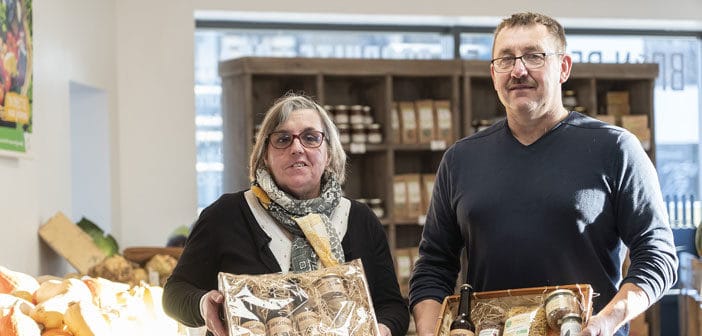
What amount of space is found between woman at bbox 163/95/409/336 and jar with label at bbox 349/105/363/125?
4.01 metres

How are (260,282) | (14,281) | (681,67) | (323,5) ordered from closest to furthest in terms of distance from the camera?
(260,282)
(14,281)
(323,5)
(681,67)

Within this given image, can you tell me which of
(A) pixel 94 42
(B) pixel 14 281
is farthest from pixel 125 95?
(B) pixel 14 281

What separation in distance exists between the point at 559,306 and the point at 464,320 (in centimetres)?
21

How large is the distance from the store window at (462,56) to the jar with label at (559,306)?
543 cm

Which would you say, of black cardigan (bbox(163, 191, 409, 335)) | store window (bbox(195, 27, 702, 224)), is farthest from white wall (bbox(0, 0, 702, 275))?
black cardigan (bbox(163, 191, 409, 335))

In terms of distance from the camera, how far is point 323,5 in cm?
675

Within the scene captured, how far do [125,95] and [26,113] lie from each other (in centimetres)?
207

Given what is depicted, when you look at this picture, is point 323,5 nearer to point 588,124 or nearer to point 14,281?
point 14,281

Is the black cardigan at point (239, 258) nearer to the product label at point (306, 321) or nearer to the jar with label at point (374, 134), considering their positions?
the product label at point (306, 321)

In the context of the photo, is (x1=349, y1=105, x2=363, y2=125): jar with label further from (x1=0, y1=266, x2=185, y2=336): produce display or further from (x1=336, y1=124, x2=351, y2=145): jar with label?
(x1=0, y1=266, x2=185, y2=336): produce display

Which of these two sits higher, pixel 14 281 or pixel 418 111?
pixel 418 111

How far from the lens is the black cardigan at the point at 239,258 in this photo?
Result: 2281 mm

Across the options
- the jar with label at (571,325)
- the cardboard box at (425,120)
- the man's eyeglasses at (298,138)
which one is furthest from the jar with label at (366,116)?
the jar with label at (571,325)

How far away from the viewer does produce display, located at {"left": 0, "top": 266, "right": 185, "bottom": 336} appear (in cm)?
300
